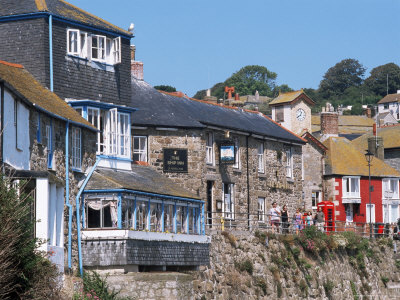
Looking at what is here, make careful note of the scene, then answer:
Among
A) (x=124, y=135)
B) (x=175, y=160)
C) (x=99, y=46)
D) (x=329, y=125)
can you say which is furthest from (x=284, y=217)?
(x=329, y=125)

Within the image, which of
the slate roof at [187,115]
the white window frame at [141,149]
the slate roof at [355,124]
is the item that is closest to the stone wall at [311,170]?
the slate roof at [187,115]

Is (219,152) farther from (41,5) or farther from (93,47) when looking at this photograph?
(41,5)

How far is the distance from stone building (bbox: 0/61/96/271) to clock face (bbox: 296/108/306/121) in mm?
31551

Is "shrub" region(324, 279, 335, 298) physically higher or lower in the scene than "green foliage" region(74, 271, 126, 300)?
lower

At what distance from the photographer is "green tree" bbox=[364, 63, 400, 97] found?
162m

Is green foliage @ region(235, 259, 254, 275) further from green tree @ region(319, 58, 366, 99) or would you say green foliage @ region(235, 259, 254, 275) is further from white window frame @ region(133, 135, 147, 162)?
green tree @ region(319, 58, 366, 99)

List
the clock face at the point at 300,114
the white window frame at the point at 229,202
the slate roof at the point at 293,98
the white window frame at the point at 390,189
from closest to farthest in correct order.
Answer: the white window frame at the point at 229,202 < the slate roof at the point at 293,98 < the clock face at the point at 300,114 < the white window frame at the point at 390,189

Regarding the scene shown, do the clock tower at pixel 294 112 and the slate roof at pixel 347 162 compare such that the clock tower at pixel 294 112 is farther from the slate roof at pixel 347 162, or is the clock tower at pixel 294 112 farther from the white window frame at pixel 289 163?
the white window frame at pixel 289 163

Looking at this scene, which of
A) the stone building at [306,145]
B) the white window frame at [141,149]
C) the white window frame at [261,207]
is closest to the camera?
the white window frame at [141,149]

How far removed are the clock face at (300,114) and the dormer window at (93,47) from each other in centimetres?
2754

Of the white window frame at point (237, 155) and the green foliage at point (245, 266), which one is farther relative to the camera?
the white window frame at point (237, 155)

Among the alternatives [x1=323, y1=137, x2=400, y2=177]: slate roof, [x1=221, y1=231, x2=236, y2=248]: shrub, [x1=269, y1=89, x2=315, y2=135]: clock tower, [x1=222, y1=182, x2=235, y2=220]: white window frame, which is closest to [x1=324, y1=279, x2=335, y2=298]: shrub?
[x1=222, y1=182, x2=235, y2=220]: white window frame

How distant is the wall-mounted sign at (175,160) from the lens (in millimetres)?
43188

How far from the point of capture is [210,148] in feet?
152
